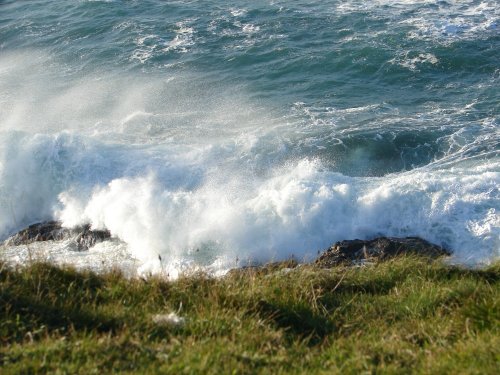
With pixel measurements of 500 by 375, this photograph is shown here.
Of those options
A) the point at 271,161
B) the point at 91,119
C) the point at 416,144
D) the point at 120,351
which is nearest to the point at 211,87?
the point at 91,119

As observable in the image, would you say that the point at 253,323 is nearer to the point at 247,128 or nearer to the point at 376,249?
the point at 376,249

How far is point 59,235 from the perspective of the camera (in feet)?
46.2

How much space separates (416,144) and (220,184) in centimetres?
654

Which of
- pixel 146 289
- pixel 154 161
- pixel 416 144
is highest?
pixel 146 289

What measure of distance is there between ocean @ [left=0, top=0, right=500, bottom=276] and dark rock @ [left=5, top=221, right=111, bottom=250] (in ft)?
0.98

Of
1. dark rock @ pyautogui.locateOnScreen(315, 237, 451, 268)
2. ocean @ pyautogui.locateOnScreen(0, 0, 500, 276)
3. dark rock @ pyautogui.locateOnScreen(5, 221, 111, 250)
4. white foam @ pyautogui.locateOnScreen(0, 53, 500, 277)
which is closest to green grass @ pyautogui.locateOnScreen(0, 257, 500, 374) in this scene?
ocean @ pyautogui.locateOnScreen(0, 0, 500, 276)

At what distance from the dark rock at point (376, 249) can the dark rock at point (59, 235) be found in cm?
540

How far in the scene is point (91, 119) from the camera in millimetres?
21609

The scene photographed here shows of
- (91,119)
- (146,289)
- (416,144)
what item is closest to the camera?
(146,289)

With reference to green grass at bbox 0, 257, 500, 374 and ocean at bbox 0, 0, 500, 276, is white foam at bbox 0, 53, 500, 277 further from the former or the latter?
green grass at bbox 0, 257, 500, 374

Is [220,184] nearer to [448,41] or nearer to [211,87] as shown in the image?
[211,87]

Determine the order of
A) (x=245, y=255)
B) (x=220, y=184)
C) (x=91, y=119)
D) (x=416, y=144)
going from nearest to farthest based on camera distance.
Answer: (x=245, y=255), (x=220, y=184), (x=416, y=144), (x=91, y=119)

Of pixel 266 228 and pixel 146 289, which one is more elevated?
pixel 146 289

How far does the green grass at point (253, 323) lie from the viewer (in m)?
5.26
